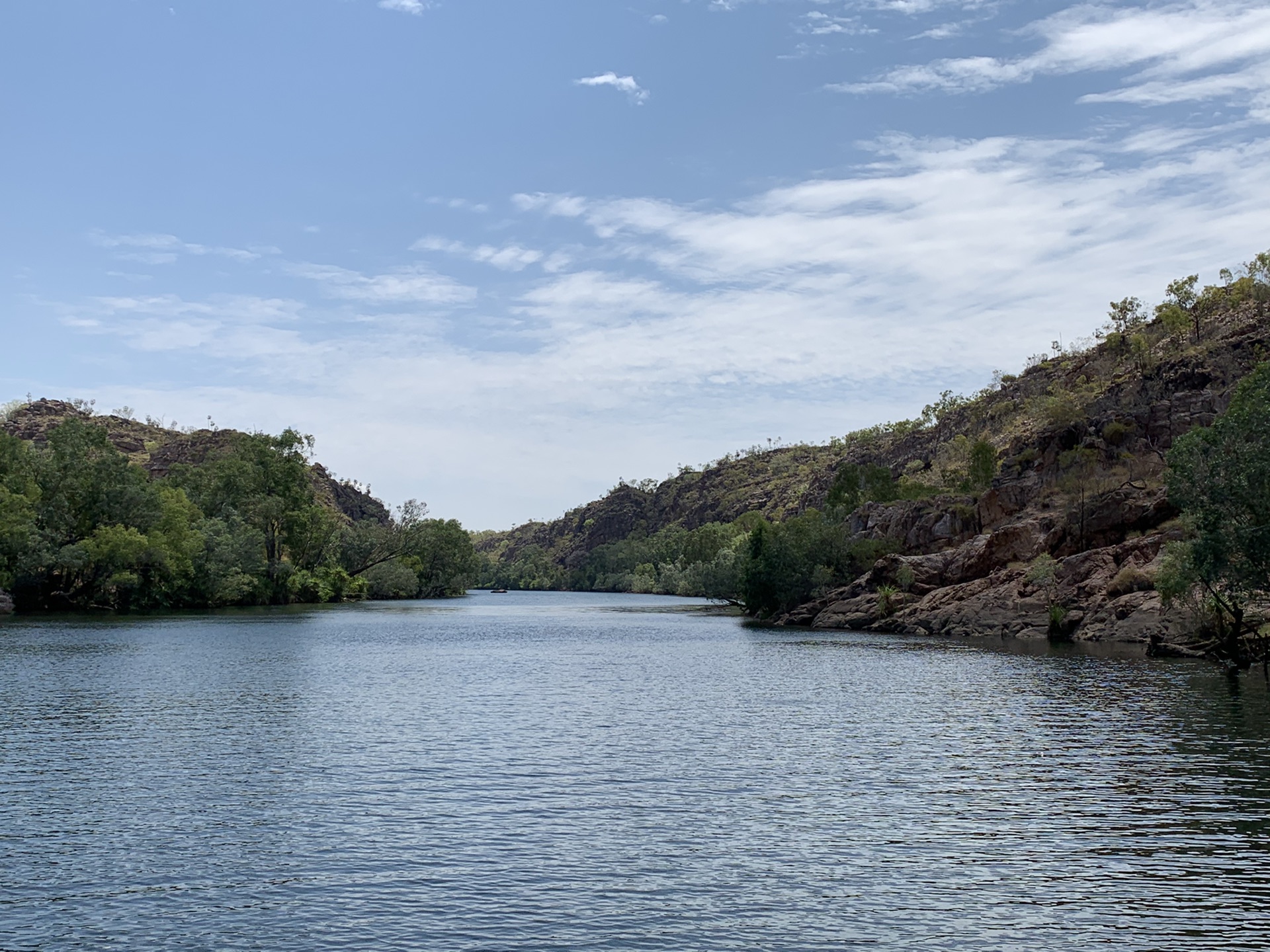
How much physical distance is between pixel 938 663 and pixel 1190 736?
3667 cm

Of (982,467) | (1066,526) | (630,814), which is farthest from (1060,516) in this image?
(630,814)

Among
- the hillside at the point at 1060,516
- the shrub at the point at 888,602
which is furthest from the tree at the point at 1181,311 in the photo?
the shrub at the point at 888,602

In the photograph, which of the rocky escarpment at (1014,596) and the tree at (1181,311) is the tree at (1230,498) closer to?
the rocky escarpment at (1014,596)

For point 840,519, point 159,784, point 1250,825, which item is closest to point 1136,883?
point 1250,825

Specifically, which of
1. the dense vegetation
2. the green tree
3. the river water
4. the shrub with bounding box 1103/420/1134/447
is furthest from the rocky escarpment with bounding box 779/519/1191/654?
the dense vegetation

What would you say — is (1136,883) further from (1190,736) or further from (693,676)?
(693,676)

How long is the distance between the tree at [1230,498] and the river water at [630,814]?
21.0 feet

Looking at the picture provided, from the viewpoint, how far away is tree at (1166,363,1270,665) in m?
57.8

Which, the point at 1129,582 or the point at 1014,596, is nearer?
the point at 1129,582

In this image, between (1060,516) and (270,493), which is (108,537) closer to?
(270,493)

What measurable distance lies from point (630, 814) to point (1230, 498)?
45318mm

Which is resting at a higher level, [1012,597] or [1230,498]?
[1230,498]

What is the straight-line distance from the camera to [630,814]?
30609 millimetres

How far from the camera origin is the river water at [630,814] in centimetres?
2142
